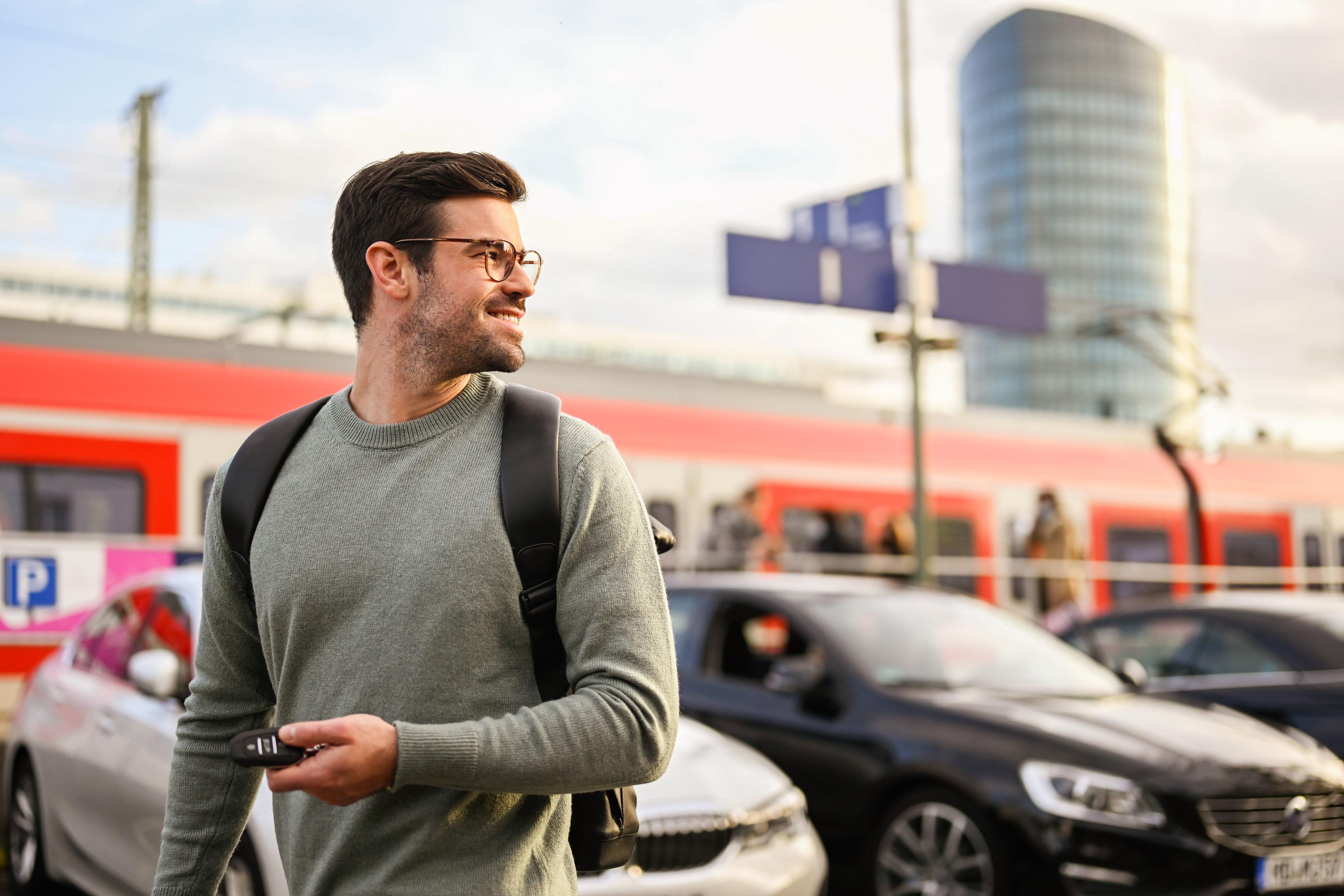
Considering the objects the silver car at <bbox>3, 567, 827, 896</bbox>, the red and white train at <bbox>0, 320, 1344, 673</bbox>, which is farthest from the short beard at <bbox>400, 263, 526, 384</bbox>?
the red and white train at <bbox>0, 320, 1344, 673</bbox>

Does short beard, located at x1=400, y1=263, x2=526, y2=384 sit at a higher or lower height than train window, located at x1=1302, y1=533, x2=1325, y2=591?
higher

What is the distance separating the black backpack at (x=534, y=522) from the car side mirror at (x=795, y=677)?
393 cm

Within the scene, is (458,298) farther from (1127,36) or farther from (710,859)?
(1127,36)

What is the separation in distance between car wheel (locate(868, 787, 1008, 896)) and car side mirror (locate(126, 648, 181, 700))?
267 cm

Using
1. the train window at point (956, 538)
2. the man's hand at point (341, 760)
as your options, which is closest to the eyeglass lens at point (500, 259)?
the man's hand at point (341, 760)

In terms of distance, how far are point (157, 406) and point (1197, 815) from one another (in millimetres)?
7836

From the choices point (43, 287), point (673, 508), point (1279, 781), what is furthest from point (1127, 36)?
point (1279, 781)

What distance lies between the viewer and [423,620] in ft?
5.96

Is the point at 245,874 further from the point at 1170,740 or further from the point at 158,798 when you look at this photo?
the point at 1170,740

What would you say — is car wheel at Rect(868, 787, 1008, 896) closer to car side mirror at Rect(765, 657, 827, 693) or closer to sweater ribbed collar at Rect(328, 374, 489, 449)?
car side mirror at Rect(765, 657, 827, 693)

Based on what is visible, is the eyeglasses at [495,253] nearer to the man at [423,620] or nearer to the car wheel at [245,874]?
the man at [423,620]

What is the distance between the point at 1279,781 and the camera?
5.32 m

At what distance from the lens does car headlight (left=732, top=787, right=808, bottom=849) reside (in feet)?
15.4

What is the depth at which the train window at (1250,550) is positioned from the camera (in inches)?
714
